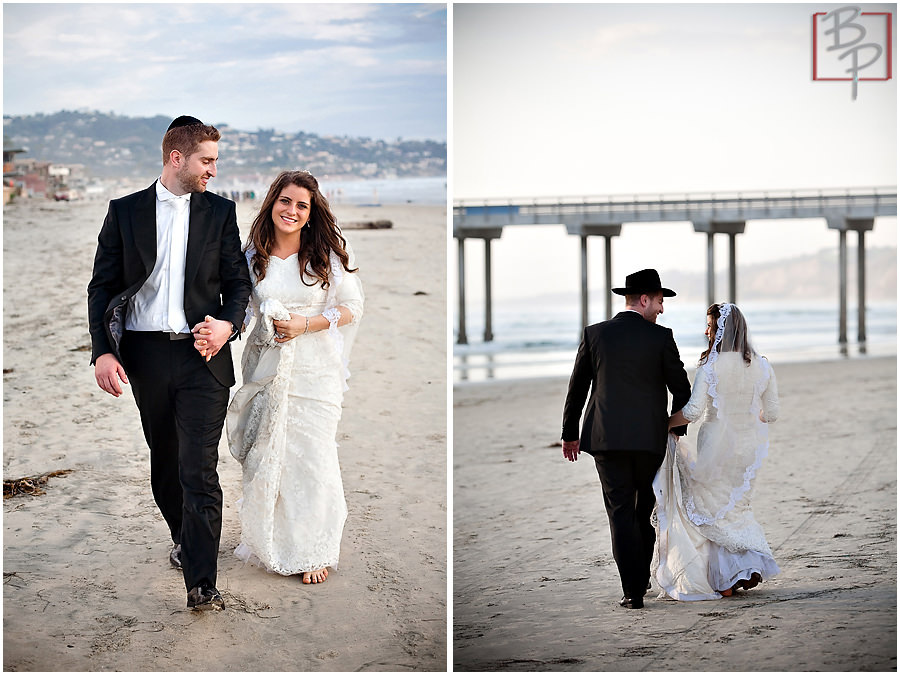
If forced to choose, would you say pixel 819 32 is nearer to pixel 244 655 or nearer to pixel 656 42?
pixel 244 655

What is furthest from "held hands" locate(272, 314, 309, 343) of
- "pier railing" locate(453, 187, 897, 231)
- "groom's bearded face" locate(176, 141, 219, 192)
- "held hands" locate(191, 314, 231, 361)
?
"pier railing" locate(453, 187, 897, 231)

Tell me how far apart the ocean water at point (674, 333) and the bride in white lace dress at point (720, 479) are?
25.8 ft

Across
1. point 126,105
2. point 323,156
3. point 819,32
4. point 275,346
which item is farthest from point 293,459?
point 323,156

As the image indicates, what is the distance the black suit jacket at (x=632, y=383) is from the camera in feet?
10.4

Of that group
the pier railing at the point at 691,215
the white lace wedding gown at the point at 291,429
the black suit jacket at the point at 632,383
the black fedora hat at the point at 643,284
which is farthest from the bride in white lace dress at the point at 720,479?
the pier railing at the point at 691,215

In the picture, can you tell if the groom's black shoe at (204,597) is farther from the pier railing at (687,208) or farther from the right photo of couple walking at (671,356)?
the pier railing at (687,208)

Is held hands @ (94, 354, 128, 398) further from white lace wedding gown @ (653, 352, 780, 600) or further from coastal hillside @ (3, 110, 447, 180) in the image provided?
coastal hillside @ (3, 110, 447, 180)

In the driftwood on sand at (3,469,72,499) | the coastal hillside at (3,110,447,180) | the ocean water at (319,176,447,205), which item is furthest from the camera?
the coastal hillside at (3,110,447,180)

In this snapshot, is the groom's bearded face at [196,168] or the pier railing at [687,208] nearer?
the groom's bearded face at [196,168]

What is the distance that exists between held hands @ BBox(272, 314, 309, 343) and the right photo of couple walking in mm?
506

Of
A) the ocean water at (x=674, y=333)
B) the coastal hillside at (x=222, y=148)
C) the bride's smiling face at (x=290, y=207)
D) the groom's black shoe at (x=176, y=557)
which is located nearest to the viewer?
the bride's smiling face at (x=290, y=207)

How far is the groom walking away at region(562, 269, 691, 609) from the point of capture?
3.18 m

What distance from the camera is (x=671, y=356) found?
3180mm

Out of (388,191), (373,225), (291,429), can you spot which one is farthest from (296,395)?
(373,225)
